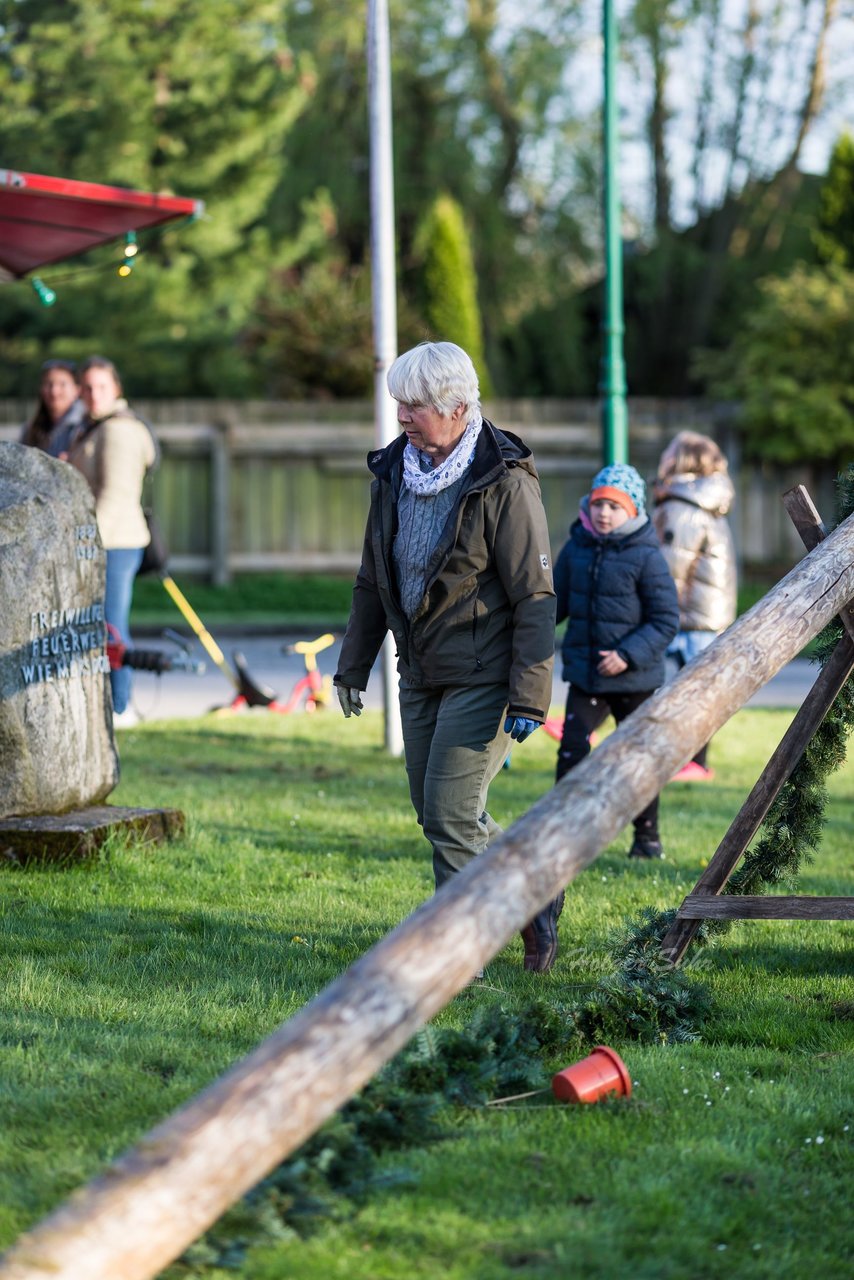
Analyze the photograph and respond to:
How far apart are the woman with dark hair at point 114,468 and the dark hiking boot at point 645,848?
3.83m

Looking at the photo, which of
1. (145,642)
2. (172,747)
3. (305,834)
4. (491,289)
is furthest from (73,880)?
(491,289)

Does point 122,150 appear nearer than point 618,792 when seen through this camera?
No

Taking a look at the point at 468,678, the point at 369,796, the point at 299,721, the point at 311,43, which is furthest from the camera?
the point at 311,43

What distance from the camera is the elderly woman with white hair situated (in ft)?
15.2

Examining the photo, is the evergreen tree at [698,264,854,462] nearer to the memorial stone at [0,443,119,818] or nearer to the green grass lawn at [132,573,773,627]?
the green grass lawn at [132,573,773,627]

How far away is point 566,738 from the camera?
702cm

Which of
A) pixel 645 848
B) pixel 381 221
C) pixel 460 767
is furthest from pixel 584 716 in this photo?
pixel 381 221

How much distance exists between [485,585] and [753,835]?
115cm

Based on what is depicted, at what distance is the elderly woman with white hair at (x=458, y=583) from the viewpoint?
15.2 feet

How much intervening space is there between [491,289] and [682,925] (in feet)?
74.9

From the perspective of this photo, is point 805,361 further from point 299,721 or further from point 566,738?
point 566,738

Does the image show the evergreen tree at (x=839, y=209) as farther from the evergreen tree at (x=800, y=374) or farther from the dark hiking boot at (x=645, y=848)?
the dark hiking boot at (x=645, y=848)

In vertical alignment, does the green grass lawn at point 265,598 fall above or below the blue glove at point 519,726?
below


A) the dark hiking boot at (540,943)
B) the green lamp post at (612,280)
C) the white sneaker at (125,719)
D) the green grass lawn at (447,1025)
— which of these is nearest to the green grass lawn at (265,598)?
the green lamp post at (612,280)
